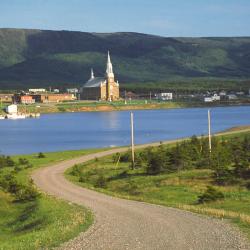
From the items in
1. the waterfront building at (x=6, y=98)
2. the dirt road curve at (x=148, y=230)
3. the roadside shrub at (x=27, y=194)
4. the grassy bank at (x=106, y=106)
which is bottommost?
the grassy bank at (x=106, y=106)

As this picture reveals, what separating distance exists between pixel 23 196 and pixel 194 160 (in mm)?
12210

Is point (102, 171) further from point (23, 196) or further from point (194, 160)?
point (23, 196)

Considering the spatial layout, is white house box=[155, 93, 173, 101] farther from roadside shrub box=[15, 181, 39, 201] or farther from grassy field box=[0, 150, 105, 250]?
grassy field box=[0, 150, 105, 250]

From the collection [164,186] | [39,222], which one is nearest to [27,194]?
[39,222]

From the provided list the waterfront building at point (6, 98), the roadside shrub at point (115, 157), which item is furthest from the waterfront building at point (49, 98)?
the roadside shrub at point (115, 157)

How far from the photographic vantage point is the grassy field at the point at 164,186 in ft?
64.6

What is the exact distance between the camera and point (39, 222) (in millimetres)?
15562

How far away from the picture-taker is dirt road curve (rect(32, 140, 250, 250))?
456 inches

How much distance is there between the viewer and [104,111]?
16025 centimetres

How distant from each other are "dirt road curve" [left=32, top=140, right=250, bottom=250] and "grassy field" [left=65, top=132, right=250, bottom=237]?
1288 millimetres

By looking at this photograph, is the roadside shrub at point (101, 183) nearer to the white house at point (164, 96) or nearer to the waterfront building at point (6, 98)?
the waterfront building at point (6, 98)

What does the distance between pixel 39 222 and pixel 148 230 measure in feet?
10.9

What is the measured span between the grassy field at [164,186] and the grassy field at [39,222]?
2619mm

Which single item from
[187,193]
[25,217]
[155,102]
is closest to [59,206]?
[25,217]
